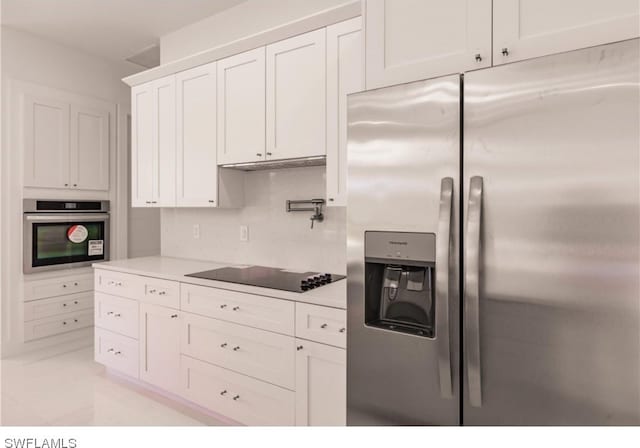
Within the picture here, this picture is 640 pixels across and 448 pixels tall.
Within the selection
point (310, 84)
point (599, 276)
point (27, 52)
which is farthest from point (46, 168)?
point (599, 276)

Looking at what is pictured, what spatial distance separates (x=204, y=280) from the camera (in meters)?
2.31

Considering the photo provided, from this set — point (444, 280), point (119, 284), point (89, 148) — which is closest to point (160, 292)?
point (119, 284)

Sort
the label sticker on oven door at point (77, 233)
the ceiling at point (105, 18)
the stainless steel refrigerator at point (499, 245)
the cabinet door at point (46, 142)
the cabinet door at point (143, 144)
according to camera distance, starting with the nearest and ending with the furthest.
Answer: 1. the stainless steel refrigerator at point (499, 245)
2. the ceiling at point (105, 18)
3. the cabinet door at point (143, 144)
4. the cabinet door at point (46, 142)
5. the label sticker on oven door at point (77, 233)

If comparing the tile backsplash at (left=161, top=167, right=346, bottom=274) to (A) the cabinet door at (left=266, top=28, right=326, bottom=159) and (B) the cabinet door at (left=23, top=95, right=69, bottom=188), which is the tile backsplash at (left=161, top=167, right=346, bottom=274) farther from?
(B) the cabinet door at (left=23, top=95, right=69, bottom=188)

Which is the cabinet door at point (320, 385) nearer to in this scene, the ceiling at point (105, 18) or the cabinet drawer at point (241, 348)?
the cabinet drawer at point (241, 348)

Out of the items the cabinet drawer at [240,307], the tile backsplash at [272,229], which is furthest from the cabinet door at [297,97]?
the cabinet drawer at [240,307]

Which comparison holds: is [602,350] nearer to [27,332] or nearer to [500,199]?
[500,199]

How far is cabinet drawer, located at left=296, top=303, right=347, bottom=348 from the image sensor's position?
1.78 metres

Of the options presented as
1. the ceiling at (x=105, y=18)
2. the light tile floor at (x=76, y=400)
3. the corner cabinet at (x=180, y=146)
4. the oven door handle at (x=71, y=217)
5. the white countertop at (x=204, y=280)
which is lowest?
the light tile floor at (x=76, y=400)

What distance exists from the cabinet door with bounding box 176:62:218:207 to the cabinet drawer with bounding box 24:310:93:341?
1946 mm

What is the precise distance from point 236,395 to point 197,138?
1.76 meters

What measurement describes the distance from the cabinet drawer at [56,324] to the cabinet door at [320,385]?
2.93 metres

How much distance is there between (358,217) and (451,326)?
0.50 m

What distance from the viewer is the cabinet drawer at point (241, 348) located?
196 cm
